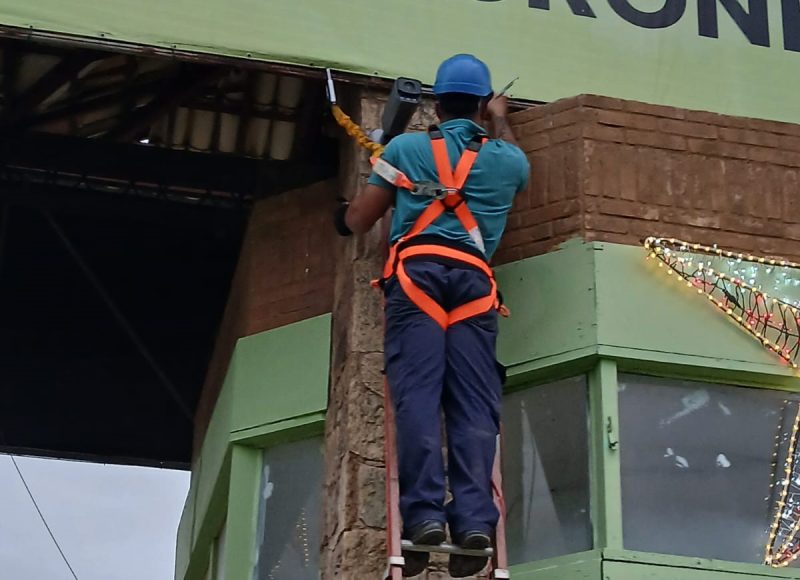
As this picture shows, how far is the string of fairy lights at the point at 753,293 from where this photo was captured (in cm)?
728

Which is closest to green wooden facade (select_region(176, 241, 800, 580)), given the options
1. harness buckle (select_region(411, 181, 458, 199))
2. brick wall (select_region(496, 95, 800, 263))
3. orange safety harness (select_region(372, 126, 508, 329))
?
brick wall (select_region(496, 95, 800, 263))

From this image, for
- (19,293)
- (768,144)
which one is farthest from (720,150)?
(19,293)

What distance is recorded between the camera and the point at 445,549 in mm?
5828

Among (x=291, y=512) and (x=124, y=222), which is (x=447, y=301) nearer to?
(x=291, y=512)

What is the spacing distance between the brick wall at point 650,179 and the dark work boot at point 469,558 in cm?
212

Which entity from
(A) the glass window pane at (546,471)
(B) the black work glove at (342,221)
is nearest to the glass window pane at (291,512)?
(A) the glass window pane at (546,471)

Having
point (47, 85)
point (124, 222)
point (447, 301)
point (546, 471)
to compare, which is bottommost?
point (546, 471)

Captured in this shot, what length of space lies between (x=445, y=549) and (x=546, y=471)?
148cm

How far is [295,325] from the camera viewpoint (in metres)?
8.40

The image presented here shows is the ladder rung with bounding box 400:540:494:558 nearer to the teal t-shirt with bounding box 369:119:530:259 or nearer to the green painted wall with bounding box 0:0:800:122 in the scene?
the teal t-shirt with bounding box 369:119:530:259

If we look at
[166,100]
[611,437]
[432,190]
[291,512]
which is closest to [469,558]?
[611,437]

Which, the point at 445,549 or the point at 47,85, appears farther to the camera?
the point at 47,85

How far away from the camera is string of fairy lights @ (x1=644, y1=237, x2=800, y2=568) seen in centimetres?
728

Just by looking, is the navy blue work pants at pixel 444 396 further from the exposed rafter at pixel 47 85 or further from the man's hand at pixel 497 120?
the exposed rafter at pixel 47 85
